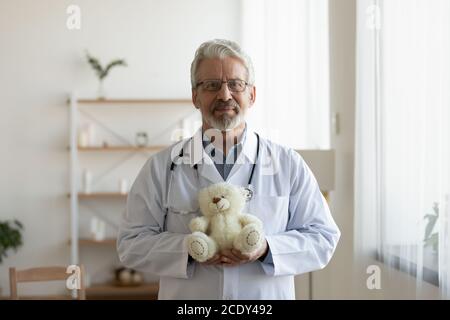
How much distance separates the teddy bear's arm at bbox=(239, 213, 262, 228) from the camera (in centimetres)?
153

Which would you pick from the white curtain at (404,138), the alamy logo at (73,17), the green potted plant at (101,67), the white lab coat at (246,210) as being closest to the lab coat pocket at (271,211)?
the white lab coat at (246,210)

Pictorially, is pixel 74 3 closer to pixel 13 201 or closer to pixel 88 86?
pixel 88 86

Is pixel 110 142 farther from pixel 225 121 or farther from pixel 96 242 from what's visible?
pixel 225 121

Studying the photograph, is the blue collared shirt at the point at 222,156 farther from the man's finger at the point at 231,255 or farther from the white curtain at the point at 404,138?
the white curtain at the point at 404,138

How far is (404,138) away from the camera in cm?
264

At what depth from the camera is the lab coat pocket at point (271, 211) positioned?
158cm

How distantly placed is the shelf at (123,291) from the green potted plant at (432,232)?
9.75 feet

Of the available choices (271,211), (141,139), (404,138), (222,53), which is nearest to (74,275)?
(404,138)

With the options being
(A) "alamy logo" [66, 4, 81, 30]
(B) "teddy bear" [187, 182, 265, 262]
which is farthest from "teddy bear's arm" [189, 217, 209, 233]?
(A) "alamy logo" [66, 4, 81, 30]

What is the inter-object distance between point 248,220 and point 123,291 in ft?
12.4

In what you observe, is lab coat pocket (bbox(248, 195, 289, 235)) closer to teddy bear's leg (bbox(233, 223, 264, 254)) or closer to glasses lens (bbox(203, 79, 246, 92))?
teddy bear's leg (bbox(233, 223, 264, 254))

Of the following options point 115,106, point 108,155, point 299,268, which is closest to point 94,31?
point 115,106

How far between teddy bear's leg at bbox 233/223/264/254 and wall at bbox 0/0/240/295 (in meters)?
3.98
